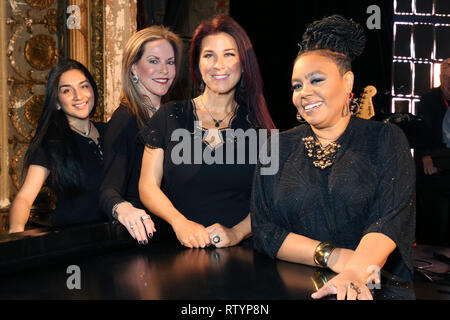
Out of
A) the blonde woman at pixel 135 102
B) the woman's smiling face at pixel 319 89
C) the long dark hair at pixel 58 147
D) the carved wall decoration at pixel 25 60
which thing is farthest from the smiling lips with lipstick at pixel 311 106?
the carved wall decoration at pixel 25 60

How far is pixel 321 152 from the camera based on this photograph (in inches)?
78.1

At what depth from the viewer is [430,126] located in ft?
17.4

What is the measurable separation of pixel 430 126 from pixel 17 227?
3.91m

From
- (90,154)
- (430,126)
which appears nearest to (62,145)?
(90,154)

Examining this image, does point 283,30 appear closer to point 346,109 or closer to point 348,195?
point 346,109

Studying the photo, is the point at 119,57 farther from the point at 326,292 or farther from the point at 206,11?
the point at 326,292

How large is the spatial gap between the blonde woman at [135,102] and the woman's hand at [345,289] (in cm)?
122

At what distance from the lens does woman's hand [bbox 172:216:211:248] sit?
7.10ft

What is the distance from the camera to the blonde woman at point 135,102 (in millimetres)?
2773

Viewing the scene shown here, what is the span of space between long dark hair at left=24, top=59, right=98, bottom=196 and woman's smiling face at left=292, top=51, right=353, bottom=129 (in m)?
1.52

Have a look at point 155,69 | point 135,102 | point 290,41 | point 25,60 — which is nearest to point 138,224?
point 135,102

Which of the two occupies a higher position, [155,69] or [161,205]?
[155,69]

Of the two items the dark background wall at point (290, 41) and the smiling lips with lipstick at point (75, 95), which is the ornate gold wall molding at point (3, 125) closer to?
the smiling lips with lipstick at point (75, 95)

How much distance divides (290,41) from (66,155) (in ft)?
11.3
